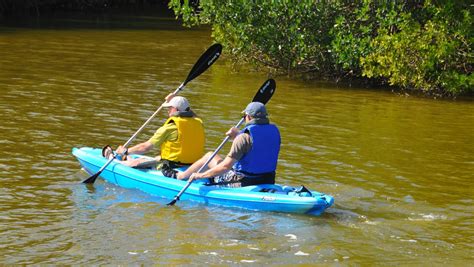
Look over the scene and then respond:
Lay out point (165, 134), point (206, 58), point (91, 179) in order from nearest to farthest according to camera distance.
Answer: point (165, 134) < point (91, 179) < point (206, 58)

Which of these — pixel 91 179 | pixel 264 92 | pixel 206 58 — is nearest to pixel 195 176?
pixel 91 179

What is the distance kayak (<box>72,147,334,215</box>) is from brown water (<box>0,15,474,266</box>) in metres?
0.11

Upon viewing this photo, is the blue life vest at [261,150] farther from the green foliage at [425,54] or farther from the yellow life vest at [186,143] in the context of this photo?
the green foliage at [425,54]

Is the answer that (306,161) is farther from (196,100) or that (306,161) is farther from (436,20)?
(436,20)

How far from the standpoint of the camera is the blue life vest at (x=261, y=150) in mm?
9258

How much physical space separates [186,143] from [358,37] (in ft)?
28.7

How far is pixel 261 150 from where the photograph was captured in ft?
30.5

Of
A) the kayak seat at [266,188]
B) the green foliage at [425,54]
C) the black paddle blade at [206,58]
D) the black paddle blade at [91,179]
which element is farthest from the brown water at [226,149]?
the black paddle blade at [206,58]

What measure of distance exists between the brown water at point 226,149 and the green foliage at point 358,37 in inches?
20.3

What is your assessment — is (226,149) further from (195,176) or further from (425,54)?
(425,54)

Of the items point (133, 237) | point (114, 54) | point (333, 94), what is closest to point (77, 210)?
point (133, 237)

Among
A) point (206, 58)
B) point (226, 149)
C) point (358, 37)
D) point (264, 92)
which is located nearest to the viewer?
point (264, 92)

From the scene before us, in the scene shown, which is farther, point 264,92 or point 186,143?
point 264,92

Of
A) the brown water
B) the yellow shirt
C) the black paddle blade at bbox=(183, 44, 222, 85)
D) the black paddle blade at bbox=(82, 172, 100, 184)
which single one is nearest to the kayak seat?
the brown water
